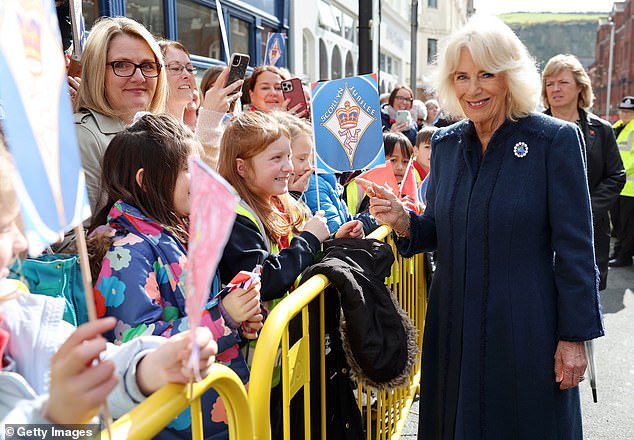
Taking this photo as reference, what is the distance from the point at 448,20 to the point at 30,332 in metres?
49.1

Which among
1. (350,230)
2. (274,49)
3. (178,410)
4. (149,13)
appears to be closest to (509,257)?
(350,230)

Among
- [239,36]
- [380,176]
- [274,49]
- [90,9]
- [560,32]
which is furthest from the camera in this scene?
[560,32]

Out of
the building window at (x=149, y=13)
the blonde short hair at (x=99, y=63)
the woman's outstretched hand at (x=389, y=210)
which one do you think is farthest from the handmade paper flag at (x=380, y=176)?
the building window at (x=149, y=13)

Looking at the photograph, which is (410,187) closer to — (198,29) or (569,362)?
(569,362)

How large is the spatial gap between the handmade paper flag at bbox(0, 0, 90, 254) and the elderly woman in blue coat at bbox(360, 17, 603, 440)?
1.60 m

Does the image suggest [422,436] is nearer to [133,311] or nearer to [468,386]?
[468,386]

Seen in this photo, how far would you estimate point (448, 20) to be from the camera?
1825 inches

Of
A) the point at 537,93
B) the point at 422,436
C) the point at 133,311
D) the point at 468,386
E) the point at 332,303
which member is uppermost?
the point at 537,93

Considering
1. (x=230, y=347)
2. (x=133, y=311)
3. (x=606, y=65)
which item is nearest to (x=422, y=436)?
(x=230, y=347)

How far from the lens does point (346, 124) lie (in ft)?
9.59

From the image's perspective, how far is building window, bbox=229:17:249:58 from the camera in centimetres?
949

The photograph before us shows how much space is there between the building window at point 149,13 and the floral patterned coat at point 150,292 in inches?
207

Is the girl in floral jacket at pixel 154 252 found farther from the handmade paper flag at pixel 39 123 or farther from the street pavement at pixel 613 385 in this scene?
the street pavement at pixel 613 385

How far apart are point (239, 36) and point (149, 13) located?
306 cm
